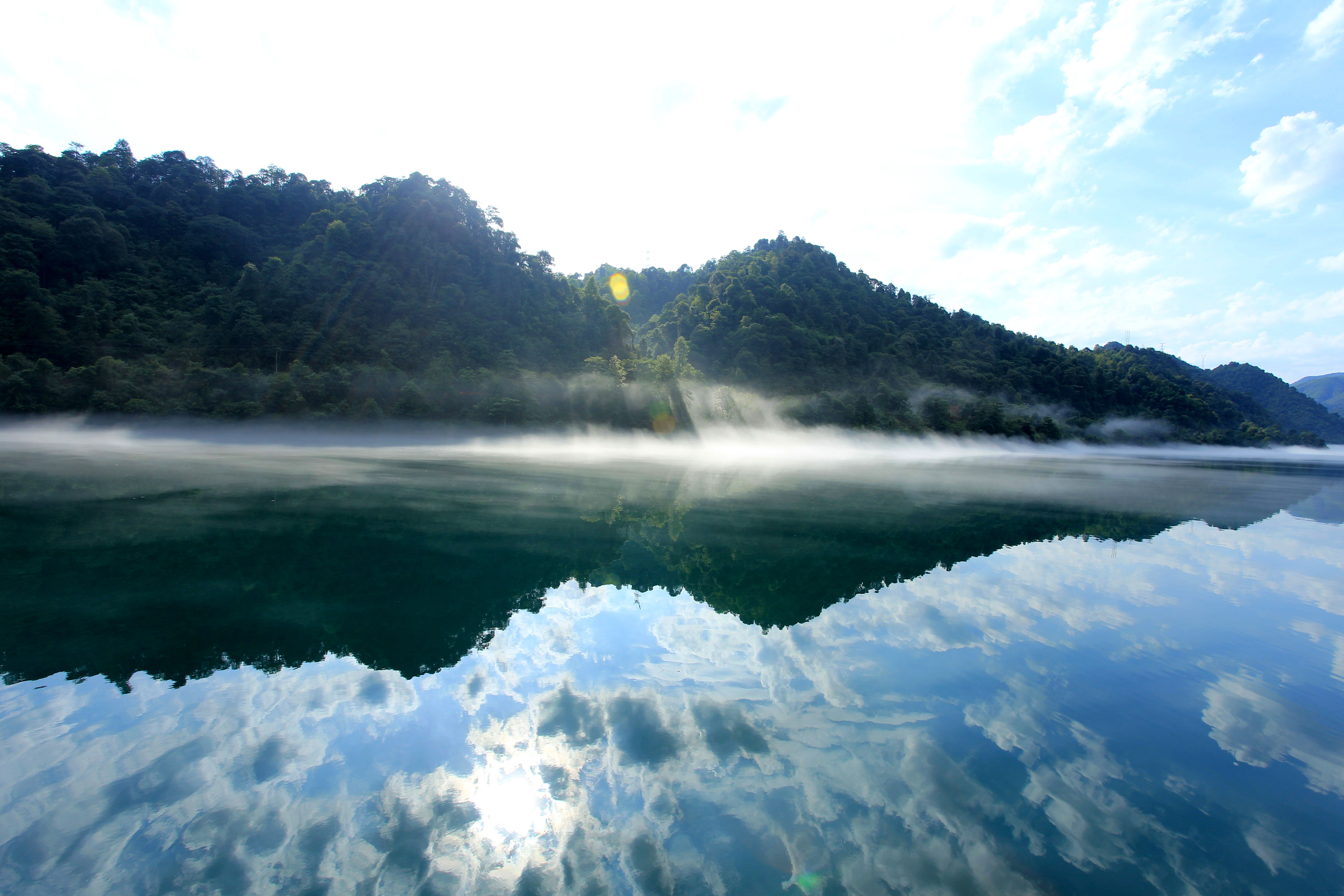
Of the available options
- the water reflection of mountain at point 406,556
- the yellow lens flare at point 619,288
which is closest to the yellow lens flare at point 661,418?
the water reflection of mountain at point 406,556

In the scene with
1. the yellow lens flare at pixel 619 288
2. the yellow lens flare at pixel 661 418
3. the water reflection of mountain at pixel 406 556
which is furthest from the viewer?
the yellow lens flare at pixel 619 288

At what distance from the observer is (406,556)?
29.1ft

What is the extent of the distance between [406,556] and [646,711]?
5637 mm

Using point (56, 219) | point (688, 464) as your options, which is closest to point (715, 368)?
point (688, 464)

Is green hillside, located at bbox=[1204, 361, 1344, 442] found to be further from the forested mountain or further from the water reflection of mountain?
the water reflection of mountain

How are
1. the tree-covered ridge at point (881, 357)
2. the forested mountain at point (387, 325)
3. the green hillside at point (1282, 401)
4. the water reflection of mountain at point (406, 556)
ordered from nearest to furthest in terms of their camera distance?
the water reflection of mountain at point (406, 556), the forested mountain at point (387, 325), the tree-covered ridge at point (881, 357), the green hillside at point (1282, 401)

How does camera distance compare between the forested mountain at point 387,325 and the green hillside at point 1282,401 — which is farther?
the green hillside at point 1282,401

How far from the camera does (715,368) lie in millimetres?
74125

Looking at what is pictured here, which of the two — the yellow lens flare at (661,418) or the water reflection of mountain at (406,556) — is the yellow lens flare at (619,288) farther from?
the water reflection of mountain at (406,556)

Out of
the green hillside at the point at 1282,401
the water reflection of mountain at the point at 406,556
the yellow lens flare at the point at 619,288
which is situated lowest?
the water reflection of mountain at the point at 406,556

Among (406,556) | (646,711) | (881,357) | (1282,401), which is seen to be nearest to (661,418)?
(881,357)

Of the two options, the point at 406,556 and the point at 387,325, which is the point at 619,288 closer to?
the point at 387,325

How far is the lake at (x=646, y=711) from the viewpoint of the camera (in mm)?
3152

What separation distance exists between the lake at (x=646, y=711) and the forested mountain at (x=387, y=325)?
139 ft
